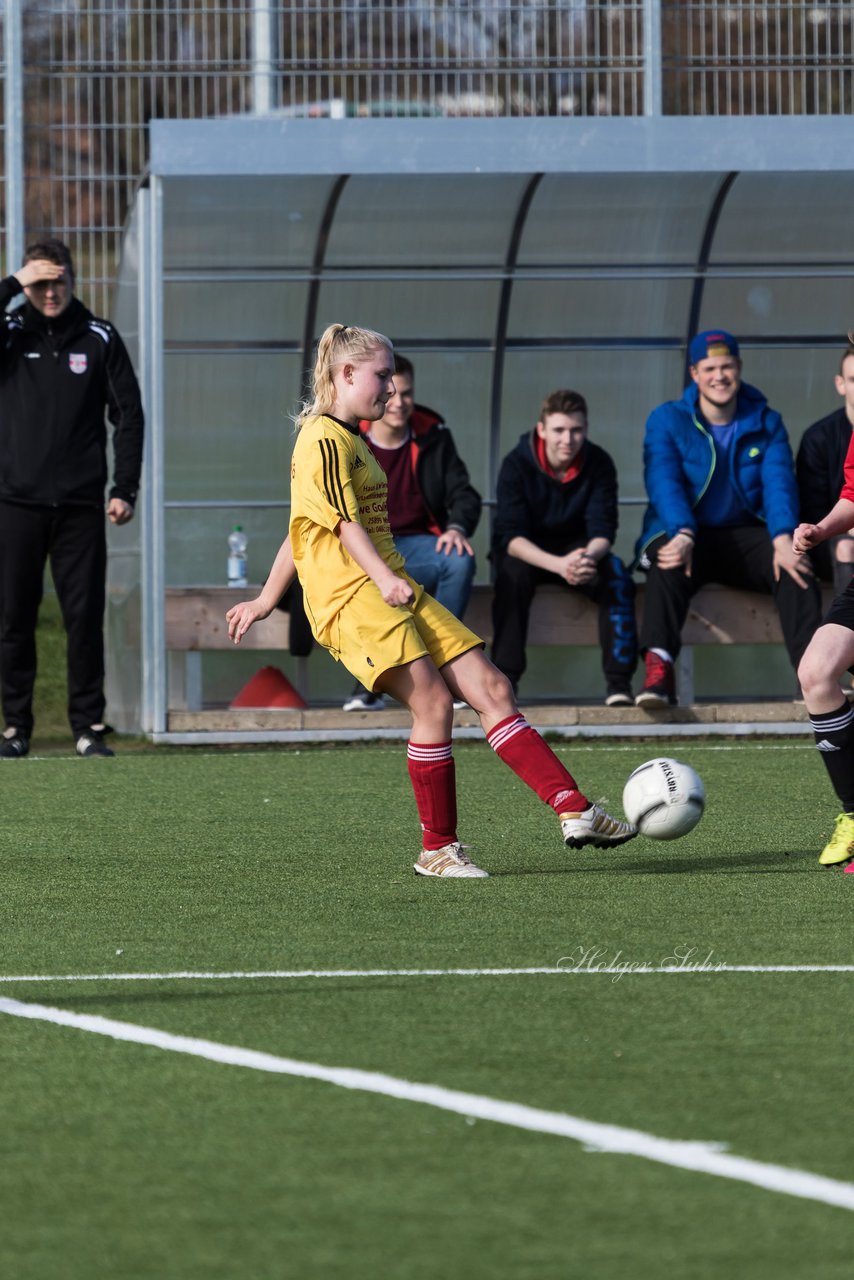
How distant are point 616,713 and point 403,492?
150cm

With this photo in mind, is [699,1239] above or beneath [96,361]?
beneath

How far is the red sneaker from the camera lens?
408 inches

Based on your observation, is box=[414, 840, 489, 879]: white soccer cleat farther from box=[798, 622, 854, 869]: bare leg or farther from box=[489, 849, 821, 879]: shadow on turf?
box=[798, 622, 854, 869]: bare leg

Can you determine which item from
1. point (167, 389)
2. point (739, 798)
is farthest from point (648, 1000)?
point (167, 389)

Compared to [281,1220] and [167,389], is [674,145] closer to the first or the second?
[167,389]

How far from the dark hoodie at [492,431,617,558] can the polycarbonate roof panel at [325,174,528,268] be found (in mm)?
1647

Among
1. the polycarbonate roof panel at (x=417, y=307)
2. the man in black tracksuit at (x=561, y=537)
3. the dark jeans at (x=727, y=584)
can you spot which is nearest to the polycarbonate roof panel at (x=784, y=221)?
the polycarbonate roof panel at (x=417, y=307)

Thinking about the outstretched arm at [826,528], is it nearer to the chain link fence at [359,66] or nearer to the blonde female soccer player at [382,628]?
the blonde female soccer player at [382,628]

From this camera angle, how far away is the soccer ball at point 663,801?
20.2 ft

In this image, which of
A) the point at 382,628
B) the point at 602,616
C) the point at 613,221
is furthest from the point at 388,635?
the point at 613,221

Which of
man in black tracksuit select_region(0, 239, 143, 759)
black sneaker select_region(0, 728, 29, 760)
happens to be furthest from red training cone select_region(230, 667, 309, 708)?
black sneaker select_region(0, 728, 29, 760)

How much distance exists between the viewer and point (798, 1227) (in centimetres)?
277

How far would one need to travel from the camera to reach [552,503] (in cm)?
1092

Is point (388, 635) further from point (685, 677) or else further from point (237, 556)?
point (237, 556)
